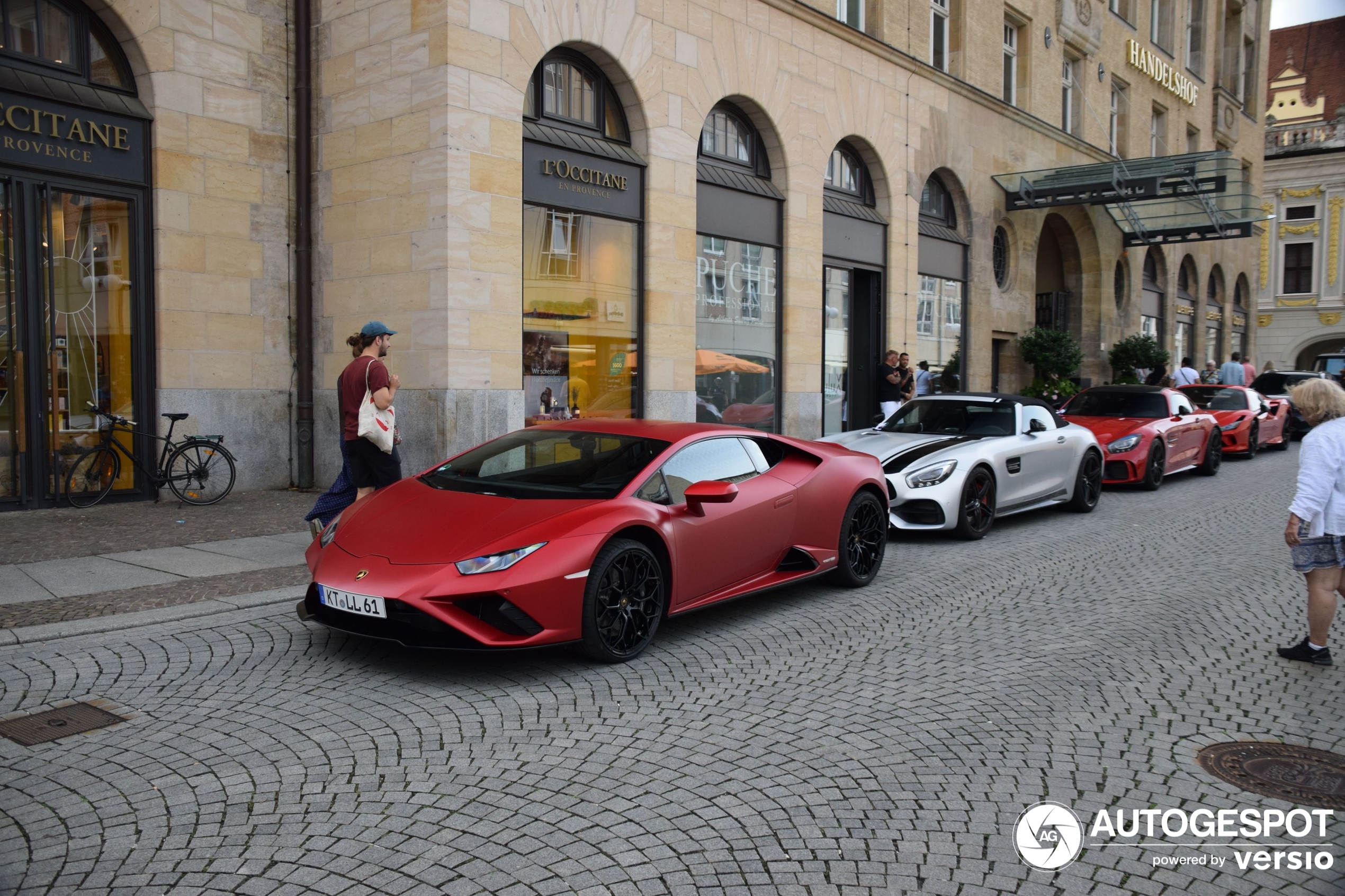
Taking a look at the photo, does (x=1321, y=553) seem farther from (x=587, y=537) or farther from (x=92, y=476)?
(x=92, y=476)

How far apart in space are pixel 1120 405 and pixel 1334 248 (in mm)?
46673

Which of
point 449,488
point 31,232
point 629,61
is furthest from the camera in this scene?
point 629,61

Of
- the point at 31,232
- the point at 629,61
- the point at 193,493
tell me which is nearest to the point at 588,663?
the point at 193,493

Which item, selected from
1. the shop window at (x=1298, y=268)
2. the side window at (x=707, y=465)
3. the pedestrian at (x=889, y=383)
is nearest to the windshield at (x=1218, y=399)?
the pedestrian at (x=889, y=383)

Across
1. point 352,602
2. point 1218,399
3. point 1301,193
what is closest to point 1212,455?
point 1218,399

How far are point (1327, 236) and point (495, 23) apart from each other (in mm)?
53867

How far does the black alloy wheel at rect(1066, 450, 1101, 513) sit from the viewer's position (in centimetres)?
1195

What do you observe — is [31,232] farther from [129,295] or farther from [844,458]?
[844,458]

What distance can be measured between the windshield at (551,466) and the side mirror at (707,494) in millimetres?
353

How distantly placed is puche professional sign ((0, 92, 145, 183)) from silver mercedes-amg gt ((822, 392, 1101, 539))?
27.6 ft

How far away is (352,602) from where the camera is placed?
5172 millimetres

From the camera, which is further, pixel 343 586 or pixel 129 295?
pixel 129 295

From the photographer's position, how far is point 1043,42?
25.4 m

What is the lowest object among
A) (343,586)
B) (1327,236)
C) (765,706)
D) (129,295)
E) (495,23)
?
(765,706)
